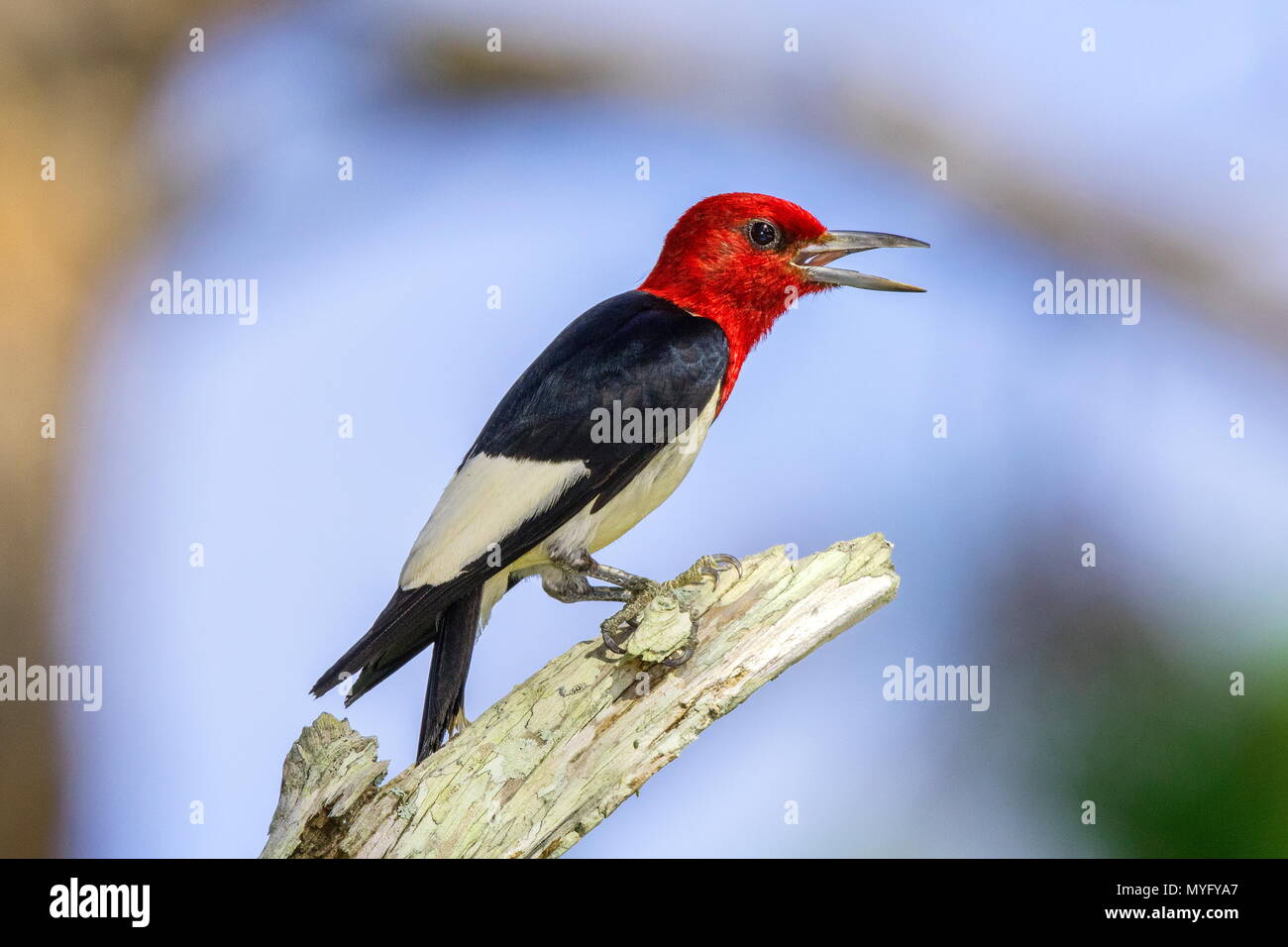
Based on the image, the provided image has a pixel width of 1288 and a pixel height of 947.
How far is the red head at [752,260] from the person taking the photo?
13.4ft

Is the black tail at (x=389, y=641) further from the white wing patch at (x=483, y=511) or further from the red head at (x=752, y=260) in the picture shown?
the red head at (x=752, y=260)

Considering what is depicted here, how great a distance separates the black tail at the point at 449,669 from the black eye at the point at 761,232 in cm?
161

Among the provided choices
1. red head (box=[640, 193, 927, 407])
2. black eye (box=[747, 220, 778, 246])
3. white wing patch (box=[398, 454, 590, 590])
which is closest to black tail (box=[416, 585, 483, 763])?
white wing patch (box=[398, 454, 590, 590])

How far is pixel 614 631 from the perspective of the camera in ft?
10.2

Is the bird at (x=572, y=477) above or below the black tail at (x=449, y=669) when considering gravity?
above

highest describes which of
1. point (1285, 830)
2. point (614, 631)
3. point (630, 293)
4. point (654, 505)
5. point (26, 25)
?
point (26, 25)

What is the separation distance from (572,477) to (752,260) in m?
1.19

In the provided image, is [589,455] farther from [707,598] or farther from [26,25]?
[26,25]

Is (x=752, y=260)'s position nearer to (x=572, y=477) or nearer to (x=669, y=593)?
(x=572, y=477)

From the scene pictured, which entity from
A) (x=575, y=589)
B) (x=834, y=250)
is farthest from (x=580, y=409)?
(x=834, y=250)

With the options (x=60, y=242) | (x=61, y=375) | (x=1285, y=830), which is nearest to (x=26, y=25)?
(x=60, y=242)

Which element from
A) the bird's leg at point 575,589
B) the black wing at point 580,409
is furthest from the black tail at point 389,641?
the bird's leg at point 575,589
